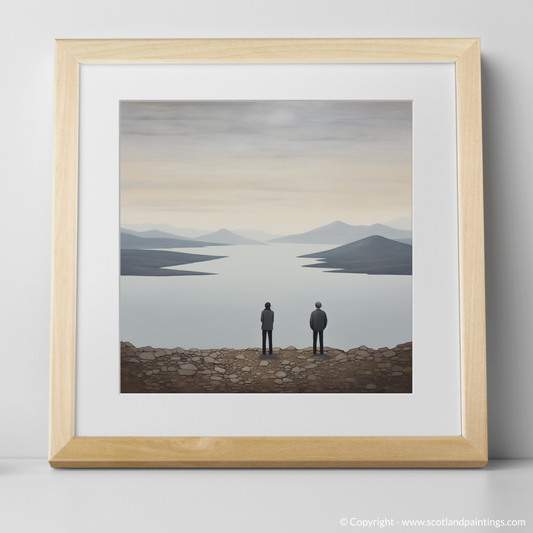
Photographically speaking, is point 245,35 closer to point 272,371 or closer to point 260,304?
point 260,304

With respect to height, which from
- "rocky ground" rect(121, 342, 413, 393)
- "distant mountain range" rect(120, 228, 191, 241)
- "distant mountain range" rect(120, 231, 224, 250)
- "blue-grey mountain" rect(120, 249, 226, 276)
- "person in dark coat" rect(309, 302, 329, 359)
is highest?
"distant mountain range" rect(120, 228, 191, 241)

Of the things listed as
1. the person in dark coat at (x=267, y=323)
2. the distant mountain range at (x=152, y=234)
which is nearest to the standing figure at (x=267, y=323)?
the person in dark coat at (x=267, y=323)

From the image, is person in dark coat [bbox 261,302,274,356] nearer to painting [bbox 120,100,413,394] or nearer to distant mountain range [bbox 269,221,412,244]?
painting [bbox 120,100,413,394]

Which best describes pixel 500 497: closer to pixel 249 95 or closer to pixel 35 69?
pixel 249 95

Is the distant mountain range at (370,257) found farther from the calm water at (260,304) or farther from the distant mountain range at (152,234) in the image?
the distant mountain range at (152,234)

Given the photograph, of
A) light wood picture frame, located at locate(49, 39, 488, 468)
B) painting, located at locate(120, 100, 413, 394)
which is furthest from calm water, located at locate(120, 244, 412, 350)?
light wood picture frame, located at locate(49, 39, 488, 468)

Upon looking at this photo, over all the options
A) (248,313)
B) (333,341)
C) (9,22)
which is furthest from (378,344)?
(9,22)
